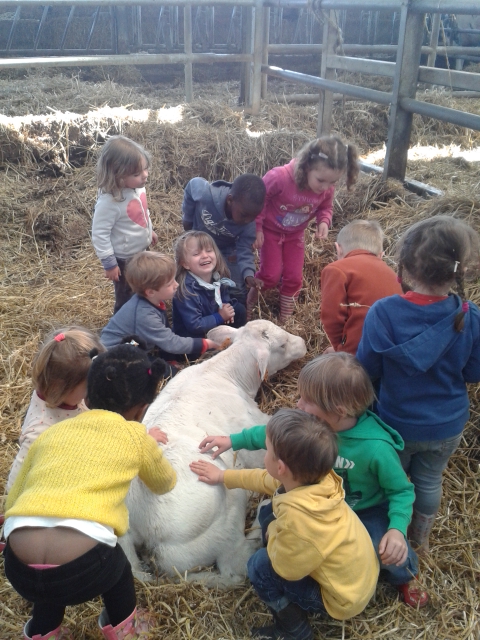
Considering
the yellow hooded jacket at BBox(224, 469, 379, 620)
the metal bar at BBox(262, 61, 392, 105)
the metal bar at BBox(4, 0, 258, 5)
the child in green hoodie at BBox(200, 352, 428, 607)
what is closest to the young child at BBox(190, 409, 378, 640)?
the yellow hooded jacket at BBox(224, 469, 379, 620)

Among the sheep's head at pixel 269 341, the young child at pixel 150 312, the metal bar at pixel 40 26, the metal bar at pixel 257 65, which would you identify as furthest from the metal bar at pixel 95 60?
the sheep's head at pixel 269 341

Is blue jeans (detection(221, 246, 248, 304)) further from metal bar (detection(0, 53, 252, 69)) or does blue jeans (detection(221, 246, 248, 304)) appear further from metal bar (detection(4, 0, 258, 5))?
metal bar (detection(4, 0, 258, 5))

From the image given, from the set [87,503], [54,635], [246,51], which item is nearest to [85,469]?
[87,503]

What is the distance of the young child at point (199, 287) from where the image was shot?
4445 millimetres

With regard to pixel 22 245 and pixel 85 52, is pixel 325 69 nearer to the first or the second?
pixel 22 245

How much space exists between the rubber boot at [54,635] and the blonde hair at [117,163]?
3164mm

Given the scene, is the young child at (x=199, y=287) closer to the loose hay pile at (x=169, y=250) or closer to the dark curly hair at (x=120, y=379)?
the loose hay pile at (x=169, y=250)

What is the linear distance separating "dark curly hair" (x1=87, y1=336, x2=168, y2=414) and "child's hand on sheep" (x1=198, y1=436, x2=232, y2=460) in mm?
633

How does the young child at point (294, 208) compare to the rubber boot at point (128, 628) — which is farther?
the young child at point (294, 208)

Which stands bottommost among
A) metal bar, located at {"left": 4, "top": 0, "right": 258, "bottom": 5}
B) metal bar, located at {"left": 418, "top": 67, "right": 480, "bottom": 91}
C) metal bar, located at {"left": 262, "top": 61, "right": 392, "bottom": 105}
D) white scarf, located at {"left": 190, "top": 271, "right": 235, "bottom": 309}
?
white scarf, located at {"left": 190, "top": 271, "right": 235, "bottom": 309}

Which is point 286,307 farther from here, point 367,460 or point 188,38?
point 188,38

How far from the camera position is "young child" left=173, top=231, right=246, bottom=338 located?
175 inches

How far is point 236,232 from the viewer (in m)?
4.92

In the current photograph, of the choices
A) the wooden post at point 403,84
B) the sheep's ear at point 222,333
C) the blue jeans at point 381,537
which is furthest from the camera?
the wooden post at point 403,84
